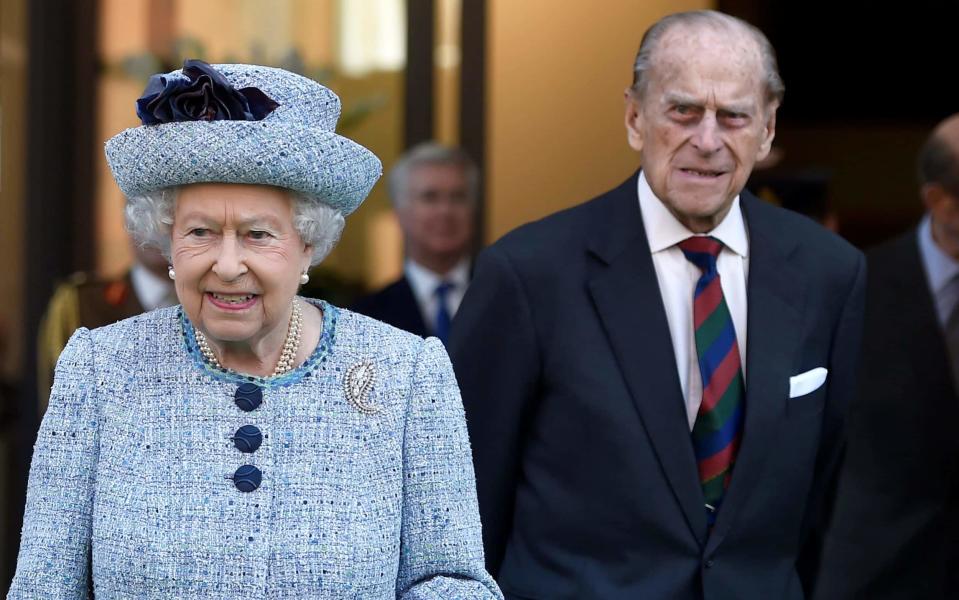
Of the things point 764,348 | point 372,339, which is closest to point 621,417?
point 764,348

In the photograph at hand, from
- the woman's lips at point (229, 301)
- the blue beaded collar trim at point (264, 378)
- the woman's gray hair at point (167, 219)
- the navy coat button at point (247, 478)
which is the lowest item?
the navy coat button at point (247, 478)

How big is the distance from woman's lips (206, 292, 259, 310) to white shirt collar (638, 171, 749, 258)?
1.13 metres

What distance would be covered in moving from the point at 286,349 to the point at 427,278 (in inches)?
108

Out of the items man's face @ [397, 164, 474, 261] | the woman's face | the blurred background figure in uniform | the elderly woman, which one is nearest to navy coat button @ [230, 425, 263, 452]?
the elderly woman

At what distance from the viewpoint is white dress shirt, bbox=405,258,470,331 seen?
17.0 ft

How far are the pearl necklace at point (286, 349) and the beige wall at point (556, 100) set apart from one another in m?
2.65

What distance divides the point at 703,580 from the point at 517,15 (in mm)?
2840

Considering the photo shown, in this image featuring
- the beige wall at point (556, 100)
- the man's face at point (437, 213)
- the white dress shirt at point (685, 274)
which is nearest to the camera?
the white dress shirt at point (685, 274)

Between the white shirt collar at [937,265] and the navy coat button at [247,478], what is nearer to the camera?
the navy coat button at [247,478]

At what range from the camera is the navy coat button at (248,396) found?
247cm

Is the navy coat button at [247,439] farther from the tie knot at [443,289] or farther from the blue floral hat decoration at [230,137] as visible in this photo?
the tie knot at [443,289]

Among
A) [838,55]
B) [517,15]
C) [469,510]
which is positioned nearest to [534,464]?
[469,510]

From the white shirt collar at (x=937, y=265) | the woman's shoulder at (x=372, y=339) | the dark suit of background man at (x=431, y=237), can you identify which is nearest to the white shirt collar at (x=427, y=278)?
the dark suit of background man at (x=431, y=237)

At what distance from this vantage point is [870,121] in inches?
292
